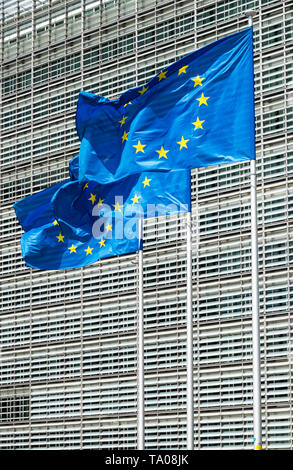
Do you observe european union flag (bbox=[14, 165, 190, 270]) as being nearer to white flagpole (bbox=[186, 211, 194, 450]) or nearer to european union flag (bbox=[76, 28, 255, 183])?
european union flag (bbox=[76, 28, 255, 183])

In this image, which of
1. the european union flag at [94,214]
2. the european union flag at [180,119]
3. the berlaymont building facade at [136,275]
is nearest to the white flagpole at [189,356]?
the european union flag at [94,214]

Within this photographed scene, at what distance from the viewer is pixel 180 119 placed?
108ft

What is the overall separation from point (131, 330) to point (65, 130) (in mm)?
22806

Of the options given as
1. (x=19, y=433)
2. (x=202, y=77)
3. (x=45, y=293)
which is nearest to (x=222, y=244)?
(x=45, y=293)

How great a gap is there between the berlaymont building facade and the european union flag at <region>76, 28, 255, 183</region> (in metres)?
39.9

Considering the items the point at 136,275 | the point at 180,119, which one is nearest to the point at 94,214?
the point at 180,119

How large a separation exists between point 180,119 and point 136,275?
52.5 m

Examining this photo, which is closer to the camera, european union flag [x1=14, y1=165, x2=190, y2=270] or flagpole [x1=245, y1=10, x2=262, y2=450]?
flagpole [x1=245, y1=10, x2=262, y2=450]

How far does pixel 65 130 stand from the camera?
94875 millimetres

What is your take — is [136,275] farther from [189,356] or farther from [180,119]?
[180,119]

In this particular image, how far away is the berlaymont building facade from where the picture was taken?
245ft

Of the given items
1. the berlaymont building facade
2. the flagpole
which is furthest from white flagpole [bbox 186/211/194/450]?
the berlaymont building facade

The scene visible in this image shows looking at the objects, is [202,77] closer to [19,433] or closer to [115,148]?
[115,148]

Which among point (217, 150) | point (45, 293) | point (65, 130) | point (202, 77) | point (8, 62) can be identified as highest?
point (8, 62)
